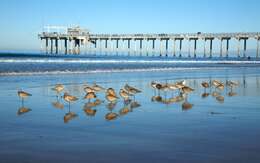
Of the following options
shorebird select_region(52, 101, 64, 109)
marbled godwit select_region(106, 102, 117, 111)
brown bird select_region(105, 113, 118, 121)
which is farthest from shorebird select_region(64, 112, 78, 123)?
marbled godwit select_region(106, 102, 117, 111)

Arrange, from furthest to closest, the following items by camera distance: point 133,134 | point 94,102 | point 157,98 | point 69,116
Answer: point 157,98 → point 94,102 → point 69,116 → point 133,134

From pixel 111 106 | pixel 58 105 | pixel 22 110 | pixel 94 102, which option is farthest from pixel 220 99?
pixel 22 110

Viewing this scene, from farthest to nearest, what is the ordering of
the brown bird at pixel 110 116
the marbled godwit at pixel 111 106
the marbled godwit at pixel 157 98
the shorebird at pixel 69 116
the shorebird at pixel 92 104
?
the marbled godwit at pixel 157 98, the shorebird at pixel 92 104, the marbled godwit at pixel 111 106, the brown bird at pixel 110 116, the shorebird at pixel 69 116

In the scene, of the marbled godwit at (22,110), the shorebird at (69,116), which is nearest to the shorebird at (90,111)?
the shorebird at (69,116)

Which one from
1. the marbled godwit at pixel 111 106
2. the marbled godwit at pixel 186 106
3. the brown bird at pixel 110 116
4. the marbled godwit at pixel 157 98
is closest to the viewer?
the brown bird at pixel 110 116

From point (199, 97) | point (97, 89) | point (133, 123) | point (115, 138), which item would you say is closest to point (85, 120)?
point (133, 123)

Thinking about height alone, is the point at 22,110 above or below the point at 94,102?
below

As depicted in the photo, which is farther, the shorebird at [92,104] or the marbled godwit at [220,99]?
the marbled godwit at [220,99]

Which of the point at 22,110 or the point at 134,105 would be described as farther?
the point at 134,105

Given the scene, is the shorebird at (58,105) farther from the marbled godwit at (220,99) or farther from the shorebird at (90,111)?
the marbled godwit at (220,99)

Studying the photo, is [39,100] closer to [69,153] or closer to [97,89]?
[97,89]

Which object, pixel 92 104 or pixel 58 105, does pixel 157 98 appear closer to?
pixel 92 104

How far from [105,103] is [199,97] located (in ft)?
10.6

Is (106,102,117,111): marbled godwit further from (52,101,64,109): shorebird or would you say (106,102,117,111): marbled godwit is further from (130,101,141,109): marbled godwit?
(52,101,64,109): shorebird
